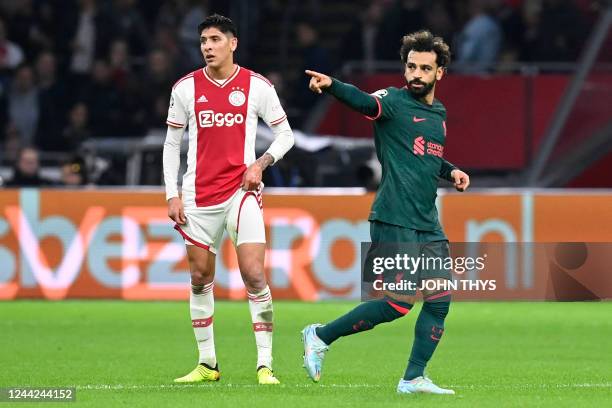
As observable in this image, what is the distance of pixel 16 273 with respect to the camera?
1723cm

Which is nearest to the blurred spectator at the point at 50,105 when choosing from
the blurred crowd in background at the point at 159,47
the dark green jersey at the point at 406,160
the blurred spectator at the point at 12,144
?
the blurred crowd in background at the point at 159,47

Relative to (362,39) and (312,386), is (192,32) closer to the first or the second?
(362,39)

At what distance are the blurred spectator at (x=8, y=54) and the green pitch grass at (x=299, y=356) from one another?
6.99 meters

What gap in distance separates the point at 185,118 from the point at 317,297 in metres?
7.32

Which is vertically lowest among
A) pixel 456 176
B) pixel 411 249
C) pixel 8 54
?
pixel 411 249

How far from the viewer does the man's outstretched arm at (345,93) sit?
8.90 metres

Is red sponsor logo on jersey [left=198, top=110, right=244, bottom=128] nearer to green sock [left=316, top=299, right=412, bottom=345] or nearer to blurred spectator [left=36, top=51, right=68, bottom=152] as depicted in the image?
green sock [left=316, top=299, right=412, bottom=345]

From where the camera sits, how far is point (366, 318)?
9.45 meters

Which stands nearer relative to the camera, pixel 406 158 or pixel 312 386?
pixel 406 158

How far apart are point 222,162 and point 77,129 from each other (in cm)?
1207

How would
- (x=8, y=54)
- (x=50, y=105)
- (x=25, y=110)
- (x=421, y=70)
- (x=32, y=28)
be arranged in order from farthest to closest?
(x=32, y=28) < (x=8, y=54) < (x=25, y=110) < (x=50, y=105) < (x=421, y=70)

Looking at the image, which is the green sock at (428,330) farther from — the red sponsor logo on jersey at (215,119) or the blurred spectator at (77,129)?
the blurred spectator at (77,129)

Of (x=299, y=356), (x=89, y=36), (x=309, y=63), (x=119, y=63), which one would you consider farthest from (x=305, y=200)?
(x=89, y=36)

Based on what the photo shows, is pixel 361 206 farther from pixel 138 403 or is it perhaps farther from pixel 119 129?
pixel 138 403
